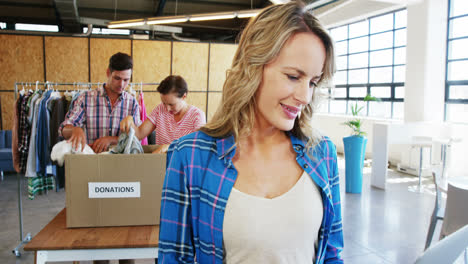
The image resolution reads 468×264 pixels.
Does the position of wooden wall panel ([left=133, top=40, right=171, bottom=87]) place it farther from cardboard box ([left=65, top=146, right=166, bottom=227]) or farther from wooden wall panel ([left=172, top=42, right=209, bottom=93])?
cardboard box ([left=65, top=146, right=166, bottom=227])

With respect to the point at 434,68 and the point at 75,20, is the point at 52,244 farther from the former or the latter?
the point at 75,20

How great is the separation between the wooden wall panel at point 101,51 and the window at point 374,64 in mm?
4717

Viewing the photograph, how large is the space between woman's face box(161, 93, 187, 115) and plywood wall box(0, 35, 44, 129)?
217 inches

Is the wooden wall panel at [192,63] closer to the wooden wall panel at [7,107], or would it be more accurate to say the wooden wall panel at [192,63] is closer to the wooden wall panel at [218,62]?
the wooden wall panel at [218,62]

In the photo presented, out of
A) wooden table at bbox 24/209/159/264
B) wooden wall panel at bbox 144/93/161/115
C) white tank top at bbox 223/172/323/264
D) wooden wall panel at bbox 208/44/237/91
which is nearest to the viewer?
white tank top at bbox 223/172/323/264

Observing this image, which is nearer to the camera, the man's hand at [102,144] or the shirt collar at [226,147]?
the shirt collar at [226,147]

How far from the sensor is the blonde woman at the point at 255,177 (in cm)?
100

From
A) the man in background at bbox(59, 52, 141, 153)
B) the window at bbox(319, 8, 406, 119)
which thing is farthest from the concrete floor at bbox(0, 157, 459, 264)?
the window at bbox(319, 8, 406, 119)

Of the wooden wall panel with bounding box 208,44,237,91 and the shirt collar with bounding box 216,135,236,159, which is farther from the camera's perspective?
the wooden wall panel with bounding box 208,44,237,91

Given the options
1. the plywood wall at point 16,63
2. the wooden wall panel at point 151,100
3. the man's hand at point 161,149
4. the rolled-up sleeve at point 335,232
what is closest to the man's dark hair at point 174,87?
the man's hand at point 161,149

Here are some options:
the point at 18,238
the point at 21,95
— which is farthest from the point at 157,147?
the point at 21,95

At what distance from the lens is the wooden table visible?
143cm

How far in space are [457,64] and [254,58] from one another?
7654 millimetres

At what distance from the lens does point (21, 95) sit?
459 cm
